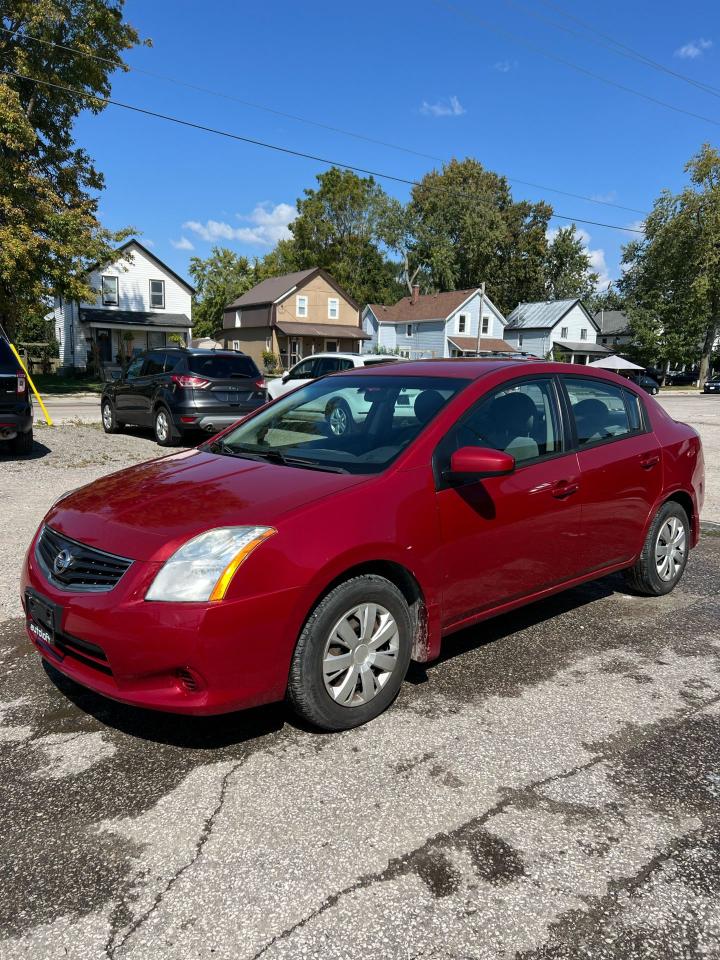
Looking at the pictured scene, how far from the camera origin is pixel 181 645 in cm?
284

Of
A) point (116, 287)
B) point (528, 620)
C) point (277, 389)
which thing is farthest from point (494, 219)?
point (528, 620)

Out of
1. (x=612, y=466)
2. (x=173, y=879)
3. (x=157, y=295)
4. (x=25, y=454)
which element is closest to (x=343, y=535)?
(x=173, y=879)

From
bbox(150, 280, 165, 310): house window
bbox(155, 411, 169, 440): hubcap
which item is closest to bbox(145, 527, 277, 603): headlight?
bbox(155, 411, 169, 440): hubcap

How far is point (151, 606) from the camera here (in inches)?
114

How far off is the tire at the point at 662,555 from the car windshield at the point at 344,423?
6.57ft

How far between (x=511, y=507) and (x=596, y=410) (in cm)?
123

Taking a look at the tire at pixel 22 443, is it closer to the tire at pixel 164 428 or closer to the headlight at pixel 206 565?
the tire at pixel 164 428

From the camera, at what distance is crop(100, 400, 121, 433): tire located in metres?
14.6

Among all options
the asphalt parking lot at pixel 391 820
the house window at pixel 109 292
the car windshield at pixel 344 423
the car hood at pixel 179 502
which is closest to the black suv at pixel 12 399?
the car windshield at pixel 344 423

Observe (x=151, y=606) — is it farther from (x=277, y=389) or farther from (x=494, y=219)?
(x=494, y=219)

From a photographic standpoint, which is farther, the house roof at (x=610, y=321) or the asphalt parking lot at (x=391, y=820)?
the house roof at (x=610, y=321)

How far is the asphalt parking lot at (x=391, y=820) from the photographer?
221cm

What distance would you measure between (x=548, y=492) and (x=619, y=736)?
1366 millimetres

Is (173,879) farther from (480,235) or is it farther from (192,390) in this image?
(480,235)
